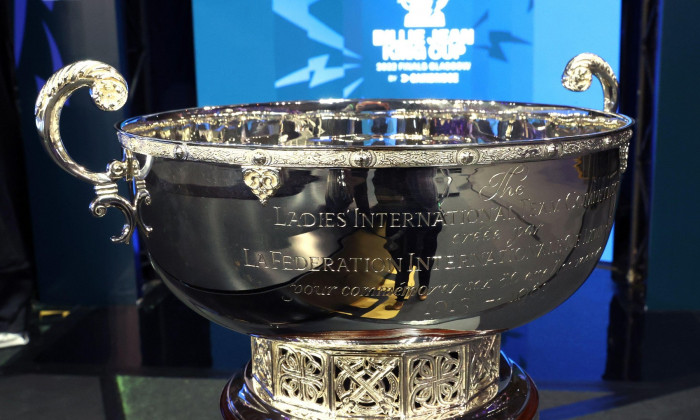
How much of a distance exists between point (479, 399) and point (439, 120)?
0.63 metres

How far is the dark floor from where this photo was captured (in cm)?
164

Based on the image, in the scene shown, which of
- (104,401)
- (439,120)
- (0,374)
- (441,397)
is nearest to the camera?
(441,397)

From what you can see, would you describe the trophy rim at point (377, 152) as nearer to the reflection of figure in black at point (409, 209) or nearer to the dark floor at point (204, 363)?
the reflection of figure in black at point (409, 209)

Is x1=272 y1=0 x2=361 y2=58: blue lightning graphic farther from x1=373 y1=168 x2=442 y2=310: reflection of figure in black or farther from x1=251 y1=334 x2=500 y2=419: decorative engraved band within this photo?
x1=373 y1=168 x2=442 y2=310: reflection of figure in black

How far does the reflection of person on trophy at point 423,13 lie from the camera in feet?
7.84

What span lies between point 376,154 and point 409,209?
0.08 m

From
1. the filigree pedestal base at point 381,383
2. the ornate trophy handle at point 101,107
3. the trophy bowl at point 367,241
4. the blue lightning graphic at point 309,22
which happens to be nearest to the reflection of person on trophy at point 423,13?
the blue lightning graphic at point 309,22

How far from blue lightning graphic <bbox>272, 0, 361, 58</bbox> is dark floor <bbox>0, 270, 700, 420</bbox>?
3.38 feet

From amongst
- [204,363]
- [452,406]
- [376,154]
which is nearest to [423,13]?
[204,363]

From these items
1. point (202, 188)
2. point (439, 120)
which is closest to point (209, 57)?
point (439, 120)

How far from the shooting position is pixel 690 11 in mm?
2119

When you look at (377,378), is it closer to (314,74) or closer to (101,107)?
(101,107)

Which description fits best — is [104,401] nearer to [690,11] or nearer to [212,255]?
[212,255]

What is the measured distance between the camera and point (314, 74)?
2.50 metres
